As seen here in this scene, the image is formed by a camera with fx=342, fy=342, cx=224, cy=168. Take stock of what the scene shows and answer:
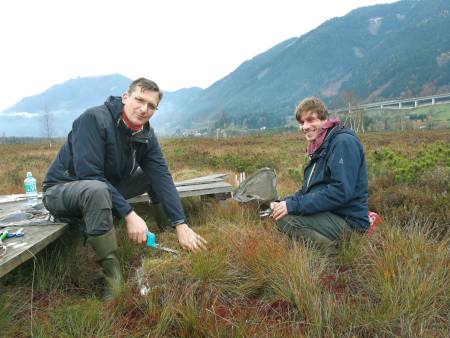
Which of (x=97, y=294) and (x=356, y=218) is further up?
(x=356, y=218)

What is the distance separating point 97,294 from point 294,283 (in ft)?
4.87

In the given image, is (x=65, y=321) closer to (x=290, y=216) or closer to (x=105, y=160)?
(x=105, y=160)

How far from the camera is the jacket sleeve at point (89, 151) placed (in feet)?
8.94

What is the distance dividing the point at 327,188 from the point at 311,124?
2.02 feet

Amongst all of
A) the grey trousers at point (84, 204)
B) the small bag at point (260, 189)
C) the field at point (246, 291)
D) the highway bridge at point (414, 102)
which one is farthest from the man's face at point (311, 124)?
the highway bridge at point (414, 102)

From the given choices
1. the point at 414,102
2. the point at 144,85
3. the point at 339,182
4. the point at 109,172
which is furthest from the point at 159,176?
the point at 414,102

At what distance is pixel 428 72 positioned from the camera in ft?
513

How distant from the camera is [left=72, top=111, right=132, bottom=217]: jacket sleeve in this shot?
2725mm

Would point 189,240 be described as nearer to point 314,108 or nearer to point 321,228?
point 321,228

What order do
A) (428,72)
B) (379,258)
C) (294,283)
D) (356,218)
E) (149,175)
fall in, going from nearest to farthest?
(294,283), (379,258), (356,218), (149,175), (428,72)

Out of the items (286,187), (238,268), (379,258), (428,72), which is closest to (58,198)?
(238,268)

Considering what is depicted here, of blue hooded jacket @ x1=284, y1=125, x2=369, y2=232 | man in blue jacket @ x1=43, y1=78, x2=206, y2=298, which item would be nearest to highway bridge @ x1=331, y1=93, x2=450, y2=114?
blue hooded jacket @ x1=284, y1=125, x2=369, y2=232

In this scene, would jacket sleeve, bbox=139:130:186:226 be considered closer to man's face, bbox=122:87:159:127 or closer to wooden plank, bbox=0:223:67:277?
man's face, bbox=122:87:159:127

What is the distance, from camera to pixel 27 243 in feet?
7.42
